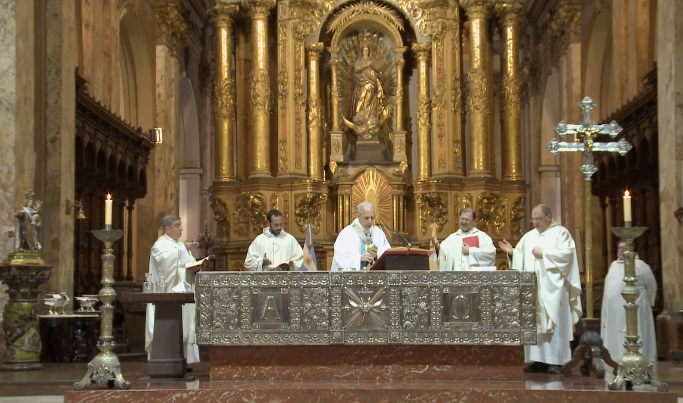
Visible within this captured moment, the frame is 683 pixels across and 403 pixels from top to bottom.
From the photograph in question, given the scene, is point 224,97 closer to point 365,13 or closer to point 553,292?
point 365,13

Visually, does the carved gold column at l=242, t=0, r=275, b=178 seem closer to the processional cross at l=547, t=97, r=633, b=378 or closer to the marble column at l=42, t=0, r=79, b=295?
the marble column at l=42, t=0, r=79, b=295

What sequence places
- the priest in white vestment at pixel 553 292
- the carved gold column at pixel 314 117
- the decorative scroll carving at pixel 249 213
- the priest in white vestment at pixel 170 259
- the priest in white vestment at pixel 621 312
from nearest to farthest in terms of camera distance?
1. the priest in white vestment at pixel 553 292
2. the priest in white vestment at pixel 170 259
3. the priest in white vestment at pixel 621 312
4. the decorative scroll carving at pixel 249 213
5. the carved gold column at pixel 314 117

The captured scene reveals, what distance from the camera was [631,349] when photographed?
9039 millimetres

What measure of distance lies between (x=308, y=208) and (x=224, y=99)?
257cm

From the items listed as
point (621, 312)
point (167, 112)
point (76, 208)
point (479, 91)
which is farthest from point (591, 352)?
point (167, 112)

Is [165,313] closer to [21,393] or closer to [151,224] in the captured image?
[21,393]

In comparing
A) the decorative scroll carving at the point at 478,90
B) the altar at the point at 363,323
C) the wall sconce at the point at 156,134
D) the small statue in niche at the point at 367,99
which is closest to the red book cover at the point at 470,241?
the altar at the point at 363,323

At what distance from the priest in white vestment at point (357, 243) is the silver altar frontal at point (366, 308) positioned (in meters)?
1.68

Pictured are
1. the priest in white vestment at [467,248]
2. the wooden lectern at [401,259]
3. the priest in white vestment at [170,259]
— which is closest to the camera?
the wooden lectern at [401,259]

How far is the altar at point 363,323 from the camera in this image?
31.7 ft

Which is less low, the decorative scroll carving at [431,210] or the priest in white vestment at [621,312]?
the decorative scroll carving at [431,210]

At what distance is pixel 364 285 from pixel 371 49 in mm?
12246

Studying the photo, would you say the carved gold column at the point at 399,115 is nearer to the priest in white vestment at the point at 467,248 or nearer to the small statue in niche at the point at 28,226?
the priest in white vestment at the point at 467,248

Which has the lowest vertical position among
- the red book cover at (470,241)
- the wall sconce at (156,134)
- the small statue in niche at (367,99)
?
the red book cover at (470,241)
